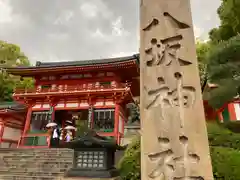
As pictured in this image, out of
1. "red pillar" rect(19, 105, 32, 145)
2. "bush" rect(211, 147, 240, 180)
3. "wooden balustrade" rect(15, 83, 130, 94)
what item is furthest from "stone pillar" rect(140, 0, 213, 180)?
"red pillar" rect(19, 105, 32, 145)

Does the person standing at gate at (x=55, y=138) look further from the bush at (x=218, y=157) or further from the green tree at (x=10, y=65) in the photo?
the green tree at (x=10, y=65)

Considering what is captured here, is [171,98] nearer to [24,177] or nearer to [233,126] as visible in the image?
[233,126]

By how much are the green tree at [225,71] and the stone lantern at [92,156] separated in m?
3.90

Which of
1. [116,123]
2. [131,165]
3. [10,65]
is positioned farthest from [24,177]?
[10,65]

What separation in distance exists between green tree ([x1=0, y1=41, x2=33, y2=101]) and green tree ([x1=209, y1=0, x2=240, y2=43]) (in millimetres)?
21135

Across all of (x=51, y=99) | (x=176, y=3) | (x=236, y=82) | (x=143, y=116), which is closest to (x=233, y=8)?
(x=236, y=82)

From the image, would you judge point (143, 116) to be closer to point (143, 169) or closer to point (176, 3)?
point (143, 169)

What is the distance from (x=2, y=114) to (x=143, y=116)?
14.2m

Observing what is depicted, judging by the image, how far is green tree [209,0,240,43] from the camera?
7855 mm

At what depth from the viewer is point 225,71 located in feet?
21.9

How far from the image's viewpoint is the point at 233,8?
25.8 ft

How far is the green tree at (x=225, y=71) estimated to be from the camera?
6.50 meters

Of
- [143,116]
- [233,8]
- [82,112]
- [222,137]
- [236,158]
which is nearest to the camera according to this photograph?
[143,116]

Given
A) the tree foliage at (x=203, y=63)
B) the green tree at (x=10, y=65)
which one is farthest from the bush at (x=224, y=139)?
the green tree at (x=10, y=65)
